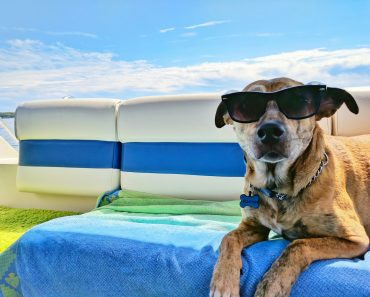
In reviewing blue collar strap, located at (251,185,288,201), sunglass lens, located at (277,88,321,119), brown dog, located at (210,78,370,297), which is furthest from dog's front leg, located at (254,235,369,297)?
sunglass lens, located at (277,88,321,119)

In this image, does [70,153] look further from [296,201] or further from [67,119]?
[296,201]

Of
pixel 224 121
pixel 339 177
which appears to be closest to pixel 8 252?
pixel 224 121

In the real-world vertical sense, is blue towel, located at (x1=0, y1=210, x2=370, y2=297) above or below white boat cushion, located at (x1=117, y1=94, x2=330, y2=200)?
below

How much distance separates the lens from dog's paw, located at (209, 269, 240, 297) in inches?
52.4

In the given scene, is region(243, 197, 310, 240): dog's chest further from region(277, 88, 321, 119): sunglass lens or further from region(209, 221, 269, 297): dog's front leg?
region(277, 88, 321, 119): sunglass lens

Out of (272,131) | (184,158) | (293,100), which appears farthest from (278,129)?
(184,158)

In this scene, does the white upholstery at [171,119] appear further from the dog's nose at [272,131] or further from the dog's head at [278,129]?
the dog's nose at [272,131]

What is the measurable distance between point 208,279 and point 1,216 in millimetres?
2414

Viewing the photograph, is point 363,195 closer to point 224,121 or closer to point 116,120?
point 224,121

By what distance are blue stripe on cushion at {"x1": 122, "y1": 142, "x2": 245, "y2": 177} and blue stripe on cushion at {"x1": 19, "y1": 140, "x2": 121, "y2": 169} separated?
108 mm

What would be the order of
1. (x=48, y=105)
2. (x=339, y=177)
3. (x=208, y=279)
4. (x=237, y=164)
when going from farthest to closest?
(x=48, y=105) → (x=237, y=164) → (x=339, y=177) → (x=208, y=279)

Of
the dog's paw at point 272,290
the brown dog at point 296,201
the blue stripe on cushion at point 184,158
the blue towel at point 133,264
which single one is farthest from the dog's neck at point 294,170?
the blue stripe on cushion at point 184,158

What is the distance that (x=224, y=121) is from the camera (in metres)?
1.87

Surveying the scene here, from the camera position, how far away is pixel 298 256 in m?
1.35
